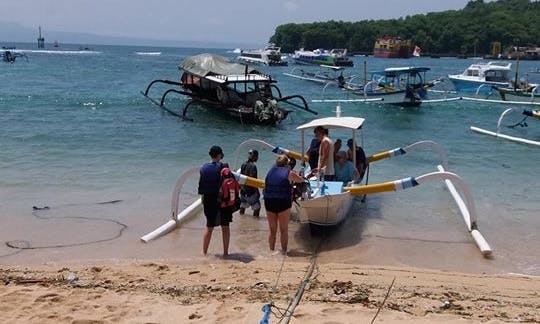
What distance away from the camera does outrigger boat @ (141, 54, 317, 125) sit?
26.4 meters

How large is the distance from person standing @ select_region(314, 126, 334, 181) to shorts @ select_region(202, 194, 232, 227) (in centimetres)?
215

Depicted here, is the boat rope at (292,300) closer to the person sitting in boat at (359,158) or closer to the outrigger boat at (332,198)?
the outrigger boat at (332,198)

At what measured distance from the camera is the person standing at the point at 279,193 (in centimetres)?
932

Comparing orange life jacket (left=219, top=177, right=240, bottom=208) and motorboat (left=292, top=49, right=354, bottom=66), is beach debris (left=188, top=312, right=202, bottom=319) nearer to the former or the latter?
orange life jacket (left=219, top=177, right=240, bottom=208)

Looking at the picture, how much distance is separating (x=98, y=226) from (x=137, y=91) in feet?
110

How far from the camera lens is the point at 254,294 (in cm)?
742

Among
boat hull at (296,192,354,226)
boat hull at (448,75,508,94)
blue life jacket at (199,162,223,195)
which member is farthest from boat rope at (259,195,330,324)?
boat hull at (448,75,508,94)

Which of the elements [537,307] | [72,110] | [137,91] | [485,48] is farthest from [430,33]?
[537,307]

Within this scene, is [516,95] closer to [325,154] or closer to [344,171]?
[344,171]

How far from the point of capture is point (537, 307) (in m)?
7.18

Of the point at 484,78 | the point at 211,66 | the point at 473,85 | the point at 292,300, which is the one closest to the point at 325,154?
the point at 292,300

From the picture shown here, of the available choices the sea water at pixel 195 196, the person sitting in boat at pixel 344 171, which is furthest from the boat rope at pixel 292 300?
the person sitting in boat at pixel 344 171

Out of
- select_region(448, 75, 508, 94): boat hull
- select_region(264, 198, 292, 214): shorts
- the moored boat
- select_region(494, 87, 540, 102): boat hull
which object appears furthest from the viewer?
the moored boat

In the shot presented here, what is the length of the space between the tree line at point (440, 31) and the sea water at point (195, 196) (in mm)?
130537
